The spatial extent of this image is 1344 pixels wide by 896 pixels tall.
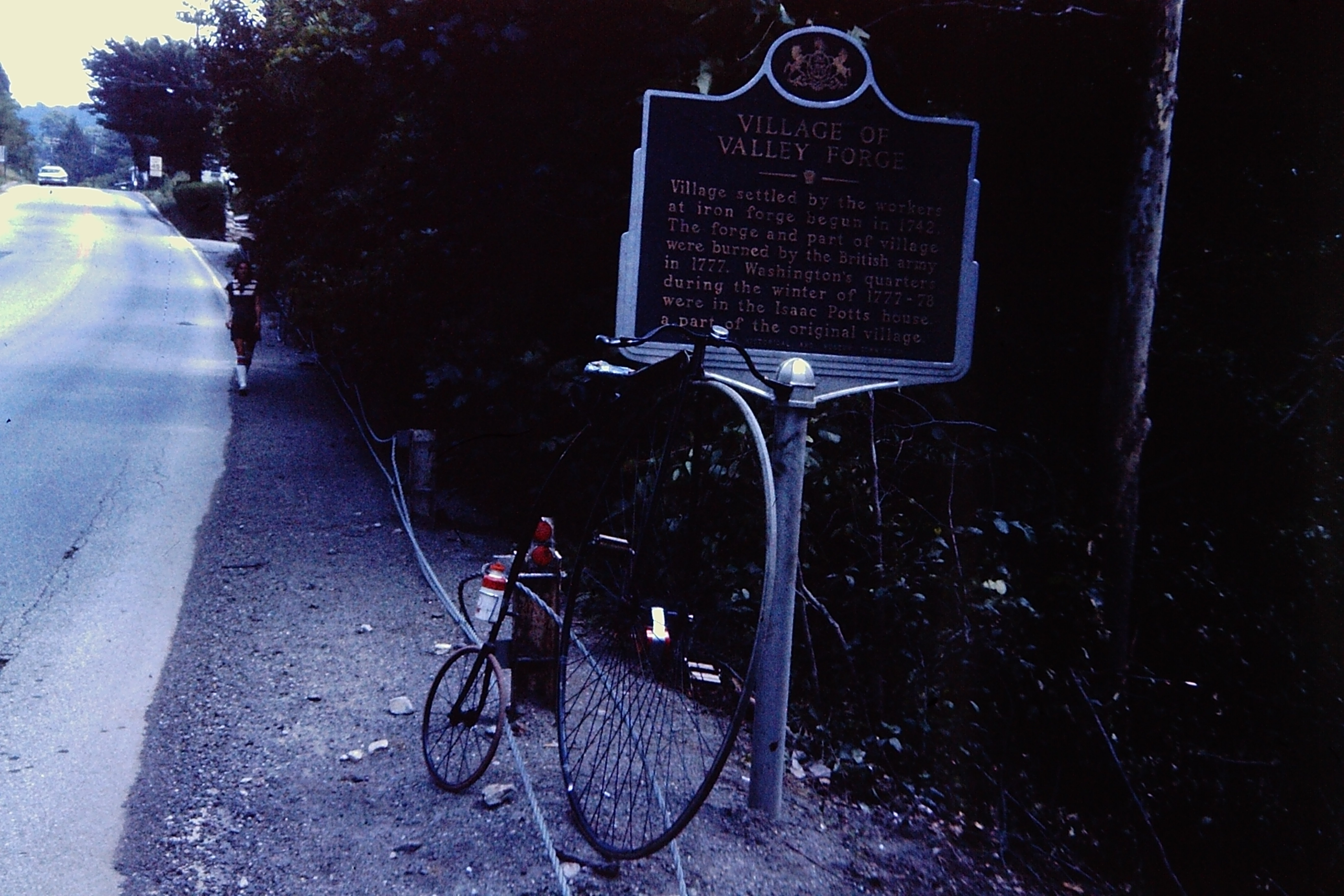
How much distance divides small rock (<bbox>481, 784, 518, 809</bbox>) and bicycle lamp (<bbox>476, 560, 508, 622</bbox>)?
0.67 m

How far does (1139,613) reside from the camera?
6406 mm

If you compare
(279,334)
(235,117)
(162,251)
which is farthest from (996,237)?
(162,251)

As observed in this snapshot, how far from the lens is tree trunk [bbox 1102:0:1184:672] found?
5.95 meters

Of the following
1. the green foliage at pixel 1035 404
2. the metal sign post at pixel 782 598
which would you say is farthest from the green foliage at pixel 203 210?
the metal sign post at pixel 782 598

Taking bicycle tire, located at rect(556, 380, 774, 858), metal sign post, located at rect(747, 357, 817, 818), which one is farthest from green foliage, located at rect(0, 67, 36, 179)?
metal sign post, located at rect(747, 357, 817, 818)

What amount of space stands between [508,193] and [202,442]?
571cm

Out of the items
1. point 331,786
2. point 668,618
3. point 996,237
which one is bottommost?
point 331,786

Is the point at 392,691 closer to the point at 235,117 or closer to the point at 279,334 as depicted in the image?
the point at 235,117

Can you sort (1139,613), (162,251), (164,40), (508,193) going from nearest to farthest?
1. (1139,613)
2. (508,193)
3. (162,251)
4. (164,40)

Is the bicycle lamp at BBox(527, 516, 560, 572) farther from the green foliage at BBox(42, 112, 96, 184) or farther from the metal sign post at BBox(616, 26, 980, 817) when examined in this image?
the green foliage at BBox(42, 112, 96, 184)

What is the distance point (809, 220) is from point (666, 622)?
1773 mm

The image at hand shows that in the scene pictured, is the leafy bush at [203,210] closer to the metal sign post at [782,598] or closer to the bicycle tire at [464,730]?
the bicycle tire at [464,730]

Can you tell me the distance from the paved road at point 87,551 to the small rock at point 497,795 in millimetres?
1322

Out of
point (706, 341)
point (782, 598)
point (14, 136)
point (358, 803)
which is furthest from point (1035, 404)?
point (14, 136)
